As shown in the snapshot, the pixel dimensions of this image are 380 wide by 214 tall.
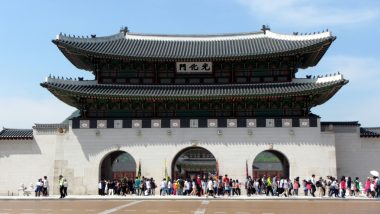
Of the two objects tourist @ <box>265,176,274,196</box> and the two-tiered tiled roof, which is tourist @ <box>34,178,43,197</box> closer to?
the two-tiered tiled roof

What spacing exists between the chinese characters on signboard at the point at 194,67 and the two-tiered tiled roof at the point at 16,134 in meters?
14.3

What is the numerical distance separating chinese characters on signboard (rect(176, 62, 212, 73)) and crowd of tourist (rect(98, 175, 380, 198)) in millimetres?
9850

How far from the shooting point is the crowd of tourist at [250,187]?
109ft

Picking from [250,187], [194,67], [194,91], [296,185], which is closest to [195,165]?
[194,67]

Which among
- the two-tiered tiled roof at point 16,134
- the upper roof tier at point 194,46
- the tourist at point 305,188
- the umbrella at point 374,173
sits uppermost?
the upper roof tier at point 194,46

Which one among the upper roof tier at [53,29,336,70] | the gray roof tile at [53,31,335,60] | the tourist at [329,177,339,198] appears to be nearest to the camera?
the tourist at [329,177,339,198]

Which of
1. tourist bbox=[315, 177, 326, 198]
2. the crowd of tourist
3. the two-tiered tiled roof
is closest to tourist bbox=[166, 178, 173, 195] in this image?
the crowd of tourist

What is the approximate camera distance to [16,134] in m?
38.4

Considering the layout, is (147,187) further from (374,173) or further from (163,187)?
(374,173)

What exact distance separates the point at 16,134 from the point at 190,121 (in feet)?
50.1

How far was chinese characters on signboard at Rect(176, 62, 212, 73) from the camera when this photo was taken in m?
39.6

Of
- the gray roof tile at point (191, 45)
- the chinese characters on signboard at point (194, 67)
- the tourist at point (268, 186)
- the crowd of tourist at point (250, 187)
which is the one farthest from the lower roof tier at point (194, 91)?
the tourist at point (268, 186)

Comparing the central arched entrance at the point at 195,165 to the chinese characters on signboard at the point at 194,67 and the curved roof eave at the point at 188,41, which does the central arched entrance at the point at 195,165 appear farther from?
the chinese characters on signboard at the point at 194,67

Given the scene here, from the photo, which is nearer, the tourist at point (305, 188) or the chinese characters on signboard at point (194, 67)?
the tourist at point (305, 188)
